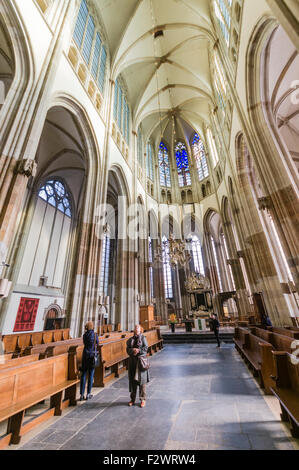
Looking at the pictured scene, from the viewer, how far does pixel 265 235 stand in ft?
31.4

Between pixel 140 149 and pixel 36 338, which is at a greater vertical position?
pixel 140 149

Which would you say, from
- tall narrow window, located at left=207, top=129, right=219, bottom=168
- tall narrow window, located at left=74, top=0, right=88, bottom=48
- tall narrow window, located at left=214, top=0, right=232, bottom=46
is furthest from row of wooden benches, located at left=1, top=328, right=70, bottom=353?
tall narrow window, located at left=207, top=129, right=219, bottom=168

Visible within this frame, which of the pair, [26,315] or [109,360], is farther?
[26,315]

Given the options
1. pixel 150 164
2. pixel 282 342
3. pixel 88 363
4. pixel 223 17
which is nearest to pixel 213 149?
pixel 150 164

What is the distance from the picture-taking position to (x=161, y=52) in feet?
50.3

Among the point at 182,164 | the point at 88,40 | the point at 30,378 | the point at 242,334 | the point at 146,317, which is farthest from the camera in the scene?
the point at 182,164

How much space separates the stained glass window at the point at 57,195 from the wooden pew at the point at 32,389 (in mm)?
12177

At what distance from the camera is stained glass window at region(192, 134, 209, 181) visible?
818 inches

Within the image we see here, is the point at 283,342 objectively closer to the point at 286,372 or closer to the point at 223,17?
the point at 286,372

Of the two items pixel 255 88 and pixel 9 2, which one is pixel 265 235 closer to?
pixel 255 88

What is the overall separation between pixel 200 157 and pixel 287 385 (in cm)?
2175

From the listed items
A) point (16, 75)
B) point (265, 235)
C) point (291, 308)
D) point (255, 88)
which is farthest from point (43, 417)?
point (255, 88)

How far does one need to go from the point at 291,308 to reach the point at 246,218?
4.75 metres

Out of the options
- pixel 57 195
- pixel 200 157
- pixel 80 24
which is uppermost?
pixel 200 157
